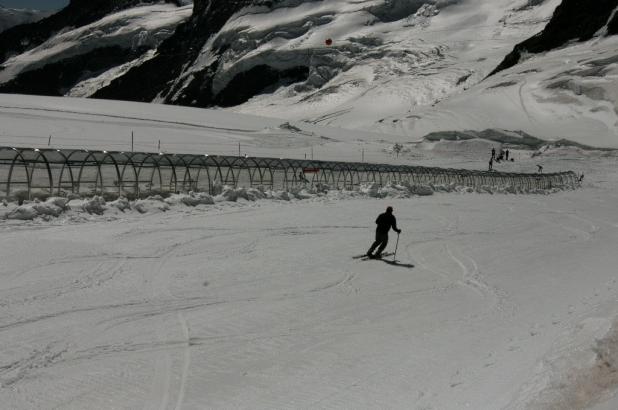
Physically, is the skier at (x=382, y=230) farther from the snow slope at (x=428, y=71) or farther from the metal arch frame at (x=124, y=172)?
the snow slope at (x=428, y=71)

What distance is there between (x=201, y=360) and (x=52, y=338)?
1973 mm

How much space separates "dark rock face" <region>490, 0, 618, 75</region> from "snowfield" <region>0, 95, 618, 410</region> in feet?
290

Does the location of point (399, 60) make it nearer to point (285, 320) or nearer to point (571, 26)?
point (571, 26)

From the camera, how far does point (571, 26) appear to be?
109m

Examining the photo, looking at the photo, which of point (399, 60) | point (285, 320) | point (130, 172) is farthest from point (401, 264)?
point (399, 60)

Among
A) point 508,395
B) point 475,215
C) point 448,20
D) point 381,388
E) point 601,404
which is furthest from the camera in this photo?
point 448,20

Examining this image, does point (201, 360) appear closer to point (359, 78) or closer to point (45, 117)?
point (45, 117)

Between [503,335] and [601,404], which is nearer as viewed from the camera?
[601,404]

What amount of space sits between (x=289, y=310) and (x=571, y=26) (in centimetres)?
11194

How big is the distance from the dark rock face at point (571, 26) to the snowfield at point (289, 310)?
88.4 metres

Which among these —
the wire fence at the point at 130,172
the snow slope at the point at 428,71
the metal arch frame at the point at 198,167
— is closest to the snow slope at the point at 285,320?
the wire fence at the point at 130,172

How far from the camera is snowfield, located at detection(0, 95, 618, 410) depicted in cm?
710

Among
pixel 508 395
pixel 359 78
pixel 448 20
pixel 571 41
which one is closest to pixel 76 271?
pixel 508 395

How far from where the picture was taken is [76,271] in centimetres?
1178
